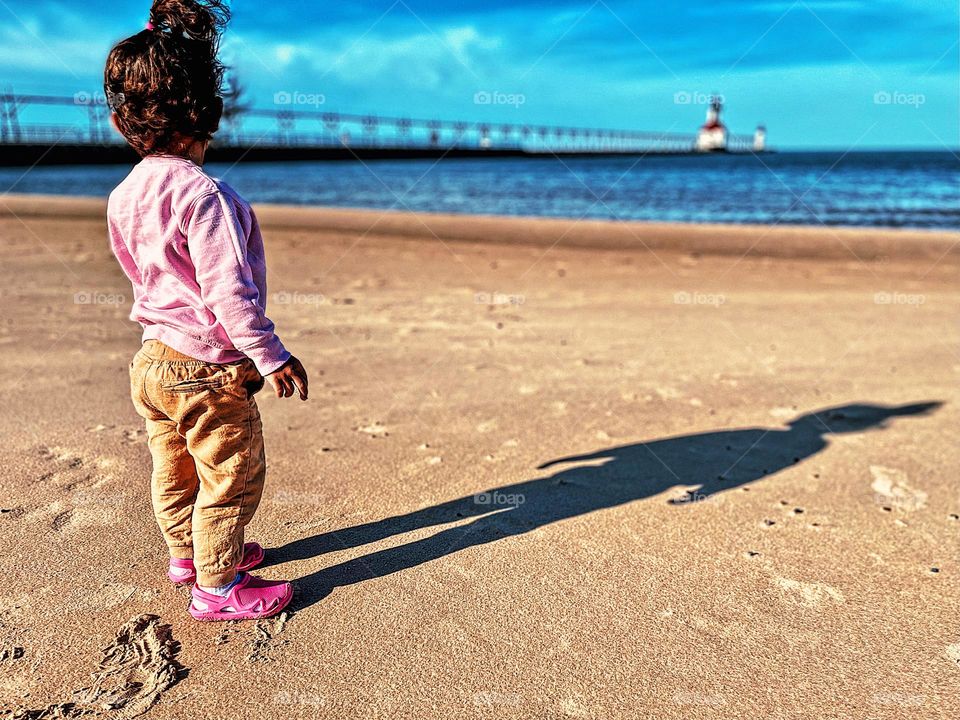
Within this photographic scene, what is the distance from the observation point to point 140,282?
2127 mm

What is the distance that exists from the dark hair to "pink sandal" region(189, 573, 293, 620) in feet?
4.10

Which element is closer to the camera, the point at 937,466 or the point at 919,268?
the point at 937,466

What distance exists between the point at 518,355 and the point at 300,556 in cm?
282

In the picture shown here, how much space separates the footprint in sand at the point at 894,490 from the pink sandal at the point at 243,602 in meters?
2.37

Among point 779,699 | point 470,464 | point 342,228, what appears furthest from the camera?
point 342,228

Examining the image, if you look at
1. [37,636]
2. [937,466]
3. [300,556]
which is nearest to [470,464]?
[300,556]

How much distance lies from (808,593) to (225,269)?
2000mm

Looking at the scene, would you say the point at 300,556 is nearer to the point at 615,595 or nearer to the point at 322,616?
the point at 322,616

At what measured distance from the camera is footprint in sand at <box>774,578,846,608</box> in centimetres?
239

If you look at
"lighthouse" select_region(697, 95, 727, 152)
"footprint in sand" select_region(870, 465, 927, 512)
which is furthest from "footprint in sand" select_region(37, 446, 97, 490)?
"lighthouse" select_region(697, 95, 727, 152)

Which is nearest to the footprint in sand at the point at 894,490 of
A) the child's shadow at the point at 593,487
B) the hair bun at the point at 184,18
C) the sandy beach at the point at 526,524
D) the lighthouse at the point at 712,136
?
the sandy beach at the point at 526,524

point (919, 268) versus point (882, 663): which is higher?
point (919, 268)

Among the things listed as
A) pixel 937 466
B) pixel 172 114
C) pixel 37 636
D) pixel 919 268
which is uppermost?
pixel 172 114

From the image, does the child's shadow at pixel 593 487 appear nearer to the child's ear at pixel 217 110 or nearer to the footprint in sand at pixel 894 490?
the footprint in sand at pixel 894 490
